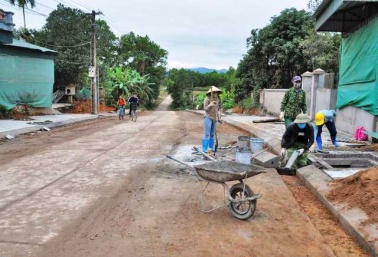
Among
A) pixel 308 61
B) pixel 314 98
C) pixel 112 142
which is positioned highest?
pixel 308 61

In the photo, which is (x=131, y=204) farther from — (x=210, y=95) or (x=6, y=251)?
(x=210, y=95)

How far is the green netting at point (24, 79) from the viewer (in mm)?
21594

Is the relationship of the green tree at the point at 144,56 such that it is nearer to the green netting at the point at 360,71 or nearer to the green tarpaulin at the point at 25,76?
the green tarpaulin at the point at 25,76

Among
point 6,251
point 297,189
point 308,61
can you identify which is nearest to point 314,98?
point 308,61

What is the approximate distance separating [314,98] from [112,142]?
10.9 m

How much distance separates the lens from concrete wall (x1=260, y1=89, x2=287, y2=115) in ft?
85.7

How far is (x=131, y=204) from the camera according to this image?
229 inches

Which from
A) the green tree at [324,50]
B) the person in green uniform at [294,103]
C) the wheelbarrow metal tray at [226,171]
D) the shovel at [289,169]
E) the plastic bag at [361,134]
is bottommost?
the shovel at [289,169]

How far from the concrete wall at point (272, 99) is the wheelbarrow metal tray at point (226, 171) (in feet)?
68.0

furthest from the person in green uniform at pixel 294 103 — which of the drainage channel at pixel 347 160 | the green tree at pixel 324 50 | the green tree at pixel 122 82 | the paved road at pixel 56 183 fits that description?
the green tree at pixel 122 82

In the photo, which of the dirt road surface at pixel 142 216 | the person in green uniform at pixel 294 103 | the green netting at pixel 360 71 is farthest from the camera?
the green netting at pixel 360 71

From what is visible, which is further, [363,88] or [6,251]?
[363,88]

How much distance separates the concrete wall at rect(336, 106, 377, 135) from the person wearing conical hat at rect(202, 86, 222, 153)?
16.6ft

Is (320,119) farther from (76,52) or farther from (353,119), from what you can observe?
(76,52)
